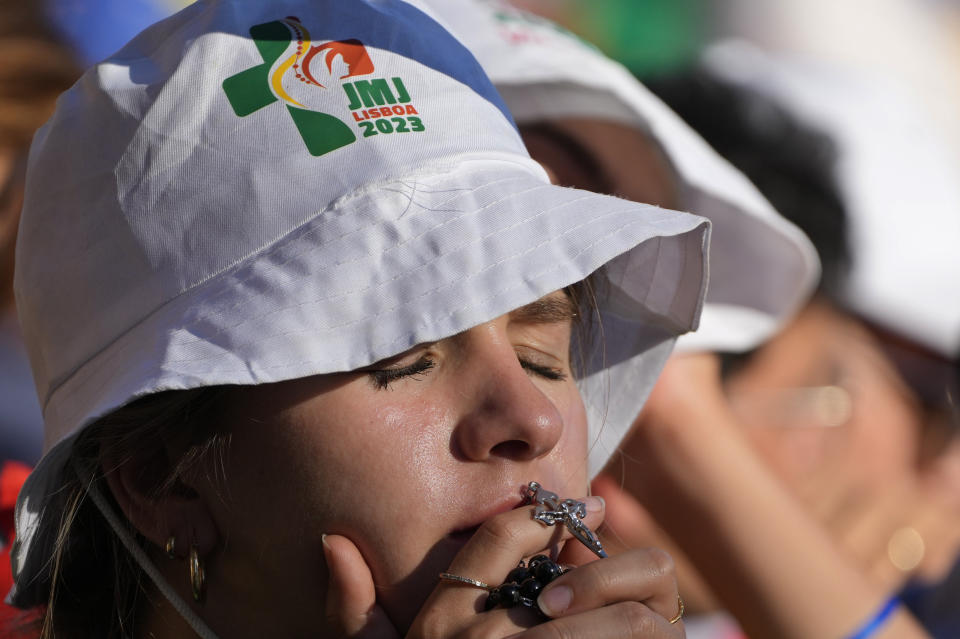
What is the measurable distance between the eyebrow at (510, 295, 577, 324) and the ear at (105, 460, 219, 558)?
22.6 inches

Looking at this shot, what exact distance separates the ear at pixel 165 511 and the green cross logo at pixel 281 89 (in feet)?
1.89

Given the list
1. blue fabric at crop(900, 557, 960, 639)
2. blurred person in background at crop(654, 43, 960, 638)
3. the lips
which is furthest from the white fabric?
the lips

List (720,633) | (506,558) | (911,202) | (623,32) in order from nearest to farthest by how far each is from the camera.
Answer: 1. (506,558)
2. (720,633)
3. (911,202)
4. (623,32)

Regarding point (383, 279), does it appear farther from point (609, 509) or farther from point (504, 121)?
point (609, 509)

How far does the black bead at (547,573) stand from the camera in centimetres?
143

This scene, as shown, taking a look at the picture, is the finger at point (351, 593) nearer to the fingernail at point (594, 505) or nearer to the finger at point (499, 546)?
the finger at point (499, 546)

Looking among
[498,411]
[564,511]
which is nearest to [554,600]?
[564,511]

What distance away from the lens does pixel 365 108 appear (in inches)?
62.7

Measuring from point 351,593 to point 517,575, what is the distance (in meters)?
0.23

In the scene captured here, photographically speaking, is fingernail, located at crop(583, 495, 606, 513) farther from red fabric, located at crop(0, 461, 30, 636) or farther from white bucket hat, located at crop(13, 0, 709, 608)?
red fabric, located at crop(0, 461, 30, 636)

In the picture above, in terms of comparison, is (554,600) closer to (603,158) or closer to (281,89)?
(281,89)

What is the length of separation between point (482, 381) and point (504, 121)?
50 centimetres

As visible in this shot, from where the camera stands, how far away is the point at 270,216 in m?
1.50

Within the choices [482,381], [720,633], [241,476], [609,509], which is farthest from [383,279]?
[720,633]
